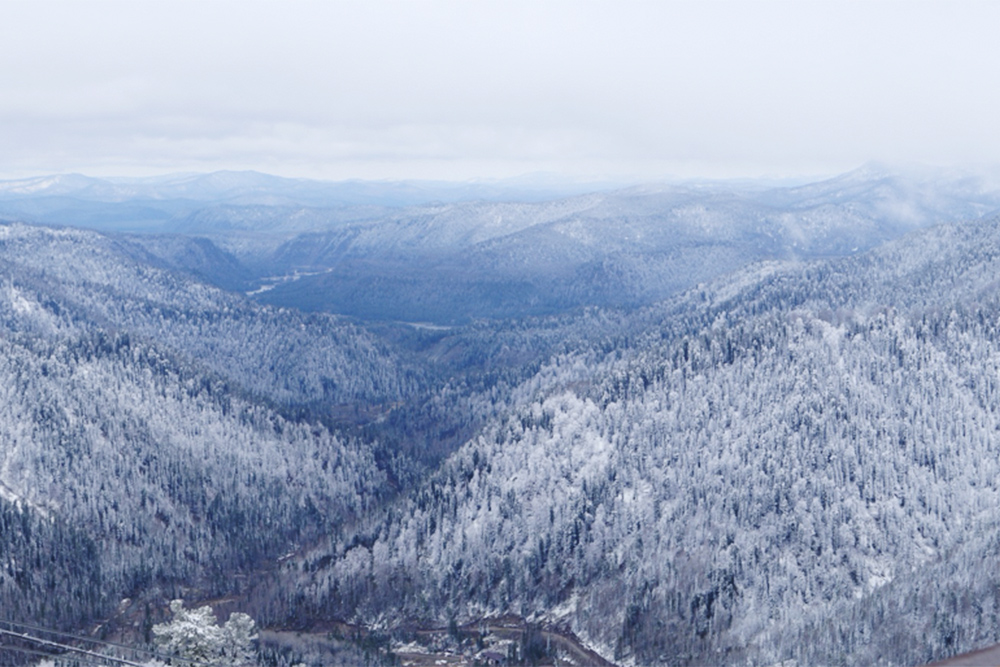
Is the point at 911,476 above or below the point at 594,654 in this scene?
above

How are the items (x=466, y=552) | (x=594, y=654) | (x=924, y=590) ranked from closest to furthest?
(x=924, y=590) → (x=594, y=654) → (x=466, y=552)

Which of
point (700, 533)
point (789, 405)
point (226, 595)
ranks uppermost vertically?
point (789, 405)

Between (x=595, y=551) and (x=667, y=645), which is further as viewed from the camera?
(x=595, y=551)

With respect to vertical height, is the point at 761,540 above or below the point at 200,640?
below

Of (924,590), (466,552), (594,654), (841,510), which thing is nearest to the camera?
(924,590)

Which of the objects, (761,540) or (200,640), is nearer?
(200,640)

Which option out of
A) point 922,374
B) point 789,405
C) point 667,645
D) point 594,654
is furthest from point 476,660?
point 922,374

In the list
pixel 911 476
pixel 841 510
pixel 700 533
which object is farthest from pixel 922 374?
pixel 700 533

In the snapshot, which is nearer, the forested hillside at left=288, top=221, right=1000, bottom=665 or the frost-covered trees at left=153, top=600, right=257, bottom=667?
the frost-covered trees at left=153, top=600, right=257, bottom=667

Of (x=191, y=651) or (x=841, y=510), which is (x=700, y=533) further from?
(x=191, y=651)

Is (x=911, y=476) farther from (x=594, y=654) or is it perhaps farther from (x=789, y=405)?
(x=594, y=654)

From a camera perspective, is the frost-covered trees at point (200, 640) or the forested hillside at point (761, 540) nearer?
the frost-covered trees at point (200, 640)
